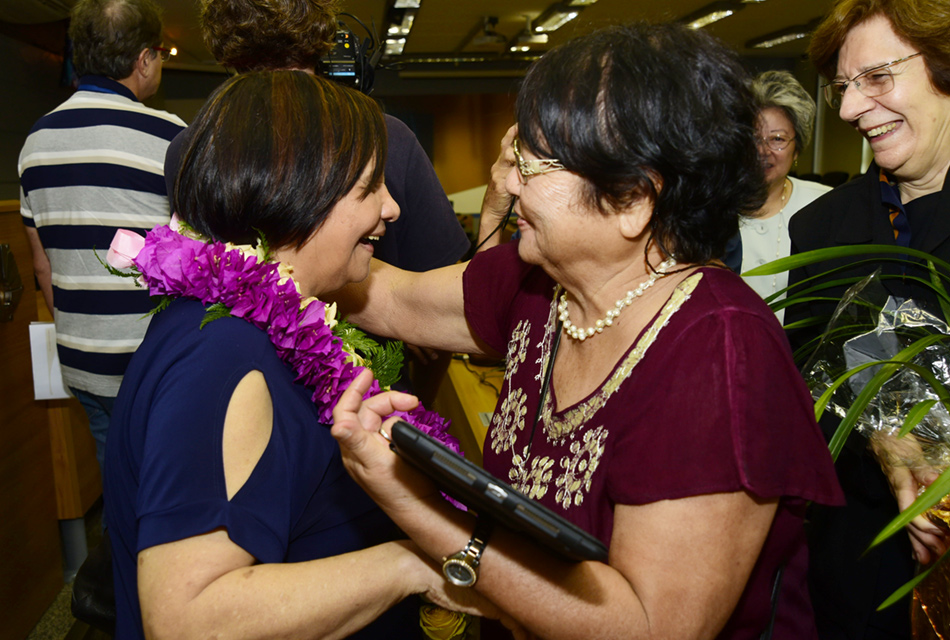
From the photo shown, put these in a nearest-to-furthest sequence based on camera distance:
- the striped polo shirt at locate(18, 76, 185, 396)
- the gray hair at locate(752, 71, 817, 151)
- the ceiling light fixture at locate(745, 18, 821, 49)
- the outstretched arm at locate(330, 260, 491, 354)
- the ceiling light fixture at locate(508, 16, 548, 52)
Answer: the outstretched arm at locate(330, 260, 491, 354) < the striped polo shirt at locate(18, 76, 185, 396) < the gray hair at locate(752, 71, 817, 151) < the ceiling light fixture at locate(508, 16, 548, 52) < the ceiling light fixture at locate(745, 18, 821, 49)

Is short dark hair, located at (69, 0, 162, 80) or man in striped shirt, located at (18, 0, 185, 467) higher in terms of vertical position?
short dark hair, located at (69, 0, 162, 80)

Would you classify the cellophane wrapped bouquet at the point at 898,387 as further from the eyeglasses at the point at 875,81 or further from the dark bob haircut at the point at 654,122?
the eyeglasses at the point at 875,81

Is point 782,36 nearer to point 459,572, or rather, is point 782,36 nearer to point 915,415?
point 915,415

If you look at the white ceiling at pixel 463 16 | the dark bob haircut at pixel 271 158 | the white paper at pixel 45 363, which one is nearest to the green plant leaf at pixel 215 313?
the dark bob haircut at pixel 271 158

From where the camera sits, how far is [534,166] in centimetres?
111

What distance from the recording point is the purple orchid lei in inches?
44.5

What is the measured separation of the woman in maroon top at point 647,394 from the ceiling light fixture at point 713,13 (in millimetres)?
7992

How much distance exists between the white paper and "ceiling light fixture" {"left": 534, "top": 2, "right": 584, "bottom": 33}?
7.19m

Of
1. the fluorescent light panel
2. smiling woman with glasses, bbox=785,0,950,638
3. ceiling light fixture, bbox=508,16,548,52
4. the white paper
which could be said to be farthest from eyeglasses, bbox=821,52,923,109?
the fluorescent light panel

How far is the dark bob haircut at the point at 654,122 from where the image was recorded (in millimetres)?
1016

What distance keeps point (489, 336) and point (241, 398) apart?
2.20ft

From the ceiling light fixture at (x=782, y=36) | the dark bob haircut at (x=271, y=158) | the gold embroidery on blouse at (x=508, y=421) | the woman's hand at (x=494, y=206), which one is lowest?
the gold embroidery on blouse at (x=508, y=421)

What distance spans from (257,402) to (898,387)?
1046mm

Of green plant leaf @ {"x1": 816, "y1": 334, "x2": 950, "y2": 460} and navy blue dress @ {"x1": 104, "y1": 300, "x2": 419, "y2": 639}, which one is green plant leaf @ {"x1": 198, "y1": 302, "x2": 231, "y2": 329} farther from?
green plant leaf @ {"x1": 816, "y1": 334, "x2": 950, "y2": 460}
